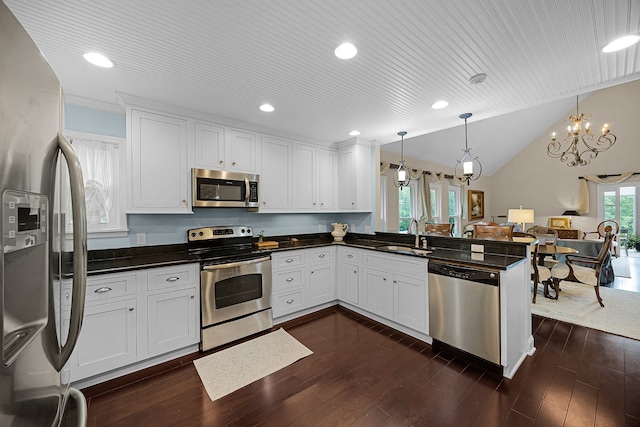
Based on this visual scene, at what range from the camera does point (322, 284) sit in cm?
356

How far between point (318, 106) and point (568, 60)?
6.90 ft

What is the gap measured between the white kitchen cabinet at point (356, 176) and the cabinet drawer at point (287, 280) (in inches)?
54.2

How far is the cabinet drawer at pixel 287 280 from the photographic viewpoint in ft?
10.3

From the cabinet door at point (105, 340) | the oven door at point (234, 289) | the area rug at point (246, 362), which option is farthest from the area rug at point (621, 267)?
the cabinet door at point (105, 340)

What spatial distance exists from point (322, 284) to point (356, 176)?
1.71 m

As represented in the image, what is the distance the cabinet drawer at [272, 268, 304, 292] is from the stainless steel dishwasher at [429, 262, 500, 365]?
158cm

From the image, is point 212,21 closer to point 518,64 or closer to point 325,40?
point 325,40

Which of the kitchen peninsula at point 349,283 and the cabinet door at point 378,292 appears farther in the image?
the cabinet door at point 378,292

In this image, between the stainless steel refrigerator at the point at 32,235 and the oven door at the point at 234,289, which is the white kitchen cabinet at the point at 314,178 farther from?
the stainless steel refrigerator at the point at 32,235

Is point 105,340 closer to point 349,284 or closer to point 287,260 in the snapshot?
point 287,260

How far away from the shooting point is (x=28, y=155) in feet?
1.86

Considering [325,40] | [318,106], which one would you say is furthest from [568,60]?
[318,106]

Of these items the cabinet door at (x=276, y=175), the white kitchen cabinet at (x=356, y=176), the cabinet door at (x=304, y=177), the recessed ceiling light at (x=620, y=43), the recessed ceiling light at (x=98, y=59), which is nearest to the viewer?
the recessed ceiling light at (x=620, y=43)

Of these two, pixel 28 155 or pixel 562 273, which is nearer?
pixel 28 155
